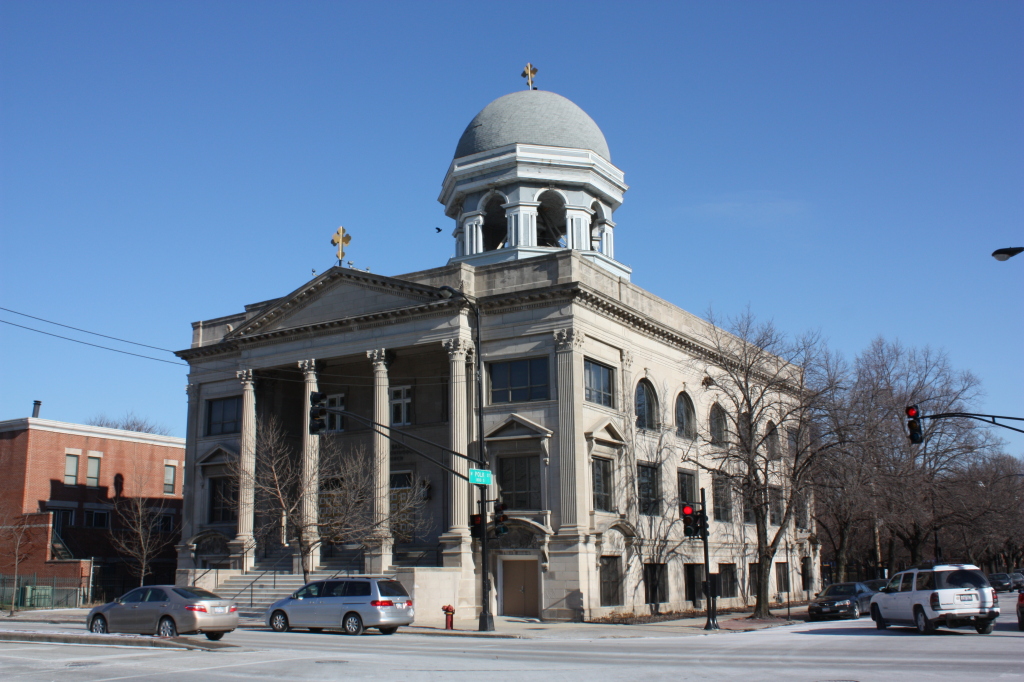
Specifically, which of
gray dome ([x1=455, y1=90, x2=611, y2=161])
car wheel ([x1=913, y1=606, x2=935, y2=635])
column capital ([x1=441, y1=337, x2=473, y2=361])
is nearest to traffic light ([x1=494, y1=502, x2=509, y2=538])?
column capital ([x1=441, y1=337, x2=473, y2=361])

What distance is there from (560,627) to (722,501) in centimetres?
1837

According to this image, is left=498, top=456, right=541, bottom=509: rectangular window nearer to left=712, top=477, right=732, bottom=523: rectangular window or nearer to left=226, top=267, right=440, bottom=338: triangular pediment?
left=226, top=267, right=440, bottom=338: triangular pediment

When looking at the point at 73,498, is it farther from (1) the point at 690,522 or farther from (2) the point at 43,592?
(1) the point at 690,522

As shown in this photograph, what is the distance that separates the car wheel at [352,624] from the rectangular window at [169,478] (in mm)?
39303

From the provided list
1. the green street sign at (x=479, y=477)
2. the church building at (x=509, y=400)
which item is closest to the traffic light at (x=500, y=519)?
the green street sign at (x=479, y=477)

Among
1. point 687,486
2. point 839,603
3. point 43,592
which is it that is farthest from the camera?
point 43,592

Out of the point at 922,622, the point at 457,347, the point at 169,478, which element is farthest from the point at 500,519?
the point at 169,478

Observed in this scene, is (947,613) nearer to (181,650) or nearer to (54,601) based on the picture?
(181,650)

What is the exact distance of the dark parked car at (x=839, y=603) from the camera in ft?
122

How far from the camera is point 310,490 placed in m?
42.0

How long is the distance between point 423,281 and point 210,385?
50.6 ft

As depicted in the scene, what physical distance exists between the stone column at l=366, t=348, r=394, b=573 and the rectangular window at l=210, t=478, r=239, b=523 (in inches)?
377

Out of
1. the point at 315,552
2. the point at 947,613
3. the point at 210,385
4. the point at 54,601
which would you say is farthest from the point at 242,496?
the point at 947,613

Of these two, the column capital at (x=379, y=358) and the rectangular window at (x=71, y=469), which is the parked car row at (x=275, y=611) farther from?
the rectangular window at (x=71, y=469)
